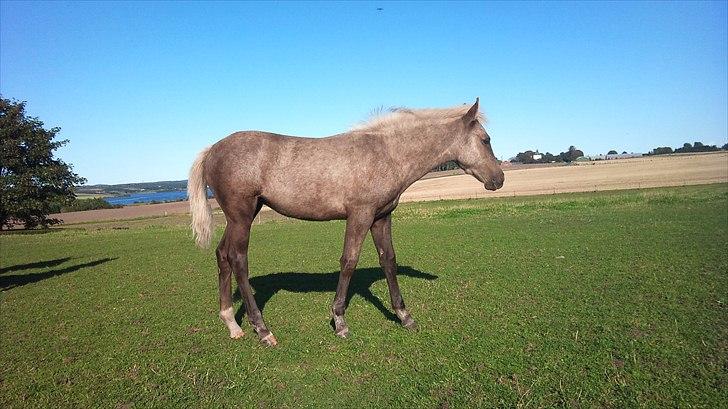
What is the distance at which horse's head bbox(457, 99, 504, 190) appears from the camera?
21.7 ft

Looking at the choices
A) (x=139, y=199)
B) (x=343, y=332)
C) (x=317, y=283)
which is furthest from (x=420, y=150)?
(x=139, y=199)

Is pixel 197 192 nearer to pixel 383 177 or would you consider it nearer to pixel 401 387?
pixel 383 177

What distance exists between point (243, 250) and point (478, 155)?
13.2ft

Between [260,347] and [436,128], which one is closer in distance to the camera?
[260,347]

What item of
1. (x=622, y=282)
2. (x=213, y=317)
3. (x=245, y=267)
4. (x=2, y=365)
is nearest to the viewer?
(x=2, y=365)

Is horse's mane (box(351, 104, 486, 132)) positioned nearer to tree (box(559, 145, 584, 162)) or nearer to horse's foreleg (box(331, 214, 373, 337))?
horse's foreleg (box(331, 214, 373, 337))

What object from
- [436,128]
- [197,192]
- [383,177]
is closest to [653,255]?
[436,128]

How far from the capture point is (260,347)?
6070 millimetres

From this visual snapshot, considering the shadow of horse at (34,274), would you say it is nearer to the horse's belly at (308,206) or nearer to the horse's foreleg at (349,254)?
the horse's belly at (308,206)

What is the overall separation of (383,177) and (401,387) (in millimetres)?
2905

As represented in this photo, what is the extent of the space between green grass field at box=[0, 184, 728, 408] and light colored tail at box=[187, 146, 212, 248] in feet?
5.79

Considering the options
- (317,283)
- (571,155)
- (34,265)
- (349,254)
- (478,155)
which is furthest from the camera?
(571,155)

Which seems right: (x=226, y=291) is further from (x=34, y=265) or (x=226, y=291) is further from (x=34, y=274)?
(x=34, y=265)

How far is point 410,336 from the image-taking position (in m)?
6.19
